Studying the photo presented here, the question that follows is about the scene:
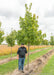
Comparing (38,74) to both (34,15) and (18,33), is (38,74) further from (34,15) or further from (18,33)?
(34,15)

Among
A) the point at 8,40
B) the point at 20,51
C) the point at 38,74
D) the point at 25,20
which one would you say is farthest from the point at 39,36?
the point at 8,40

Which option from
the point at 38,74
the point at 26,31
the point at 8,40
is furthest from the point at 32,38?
the point at 8,40

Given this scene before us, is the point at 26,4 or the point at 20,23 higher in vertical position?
the point at 26,4

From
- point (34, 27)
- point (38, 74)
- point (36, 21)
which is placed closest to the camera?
point (38, 74)

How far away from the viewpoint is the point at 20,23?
8.81 meters

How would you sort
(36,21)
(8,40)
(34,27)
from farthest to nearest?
(8,40) < (36,21) < (34,27)

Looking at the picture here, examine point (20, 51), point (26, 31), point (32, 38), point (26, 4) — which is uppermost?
point (26, 4)

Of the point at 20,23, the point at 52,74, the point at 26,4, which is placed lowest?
the point at 52,74

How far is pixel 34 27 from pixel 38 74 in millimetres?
3208

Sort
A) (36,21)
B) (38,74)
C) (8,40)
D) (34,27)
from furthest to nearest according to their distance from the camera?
(8,40)
(36,21)
(34,27)
(38,74)

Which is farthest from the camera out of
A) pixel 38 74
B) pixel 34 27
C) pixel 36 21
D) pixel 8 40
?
pixel 8 40

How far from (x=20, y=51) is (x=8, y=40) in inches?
363

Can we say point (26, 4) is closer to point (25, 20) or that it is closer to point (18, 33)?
point (25, 20)

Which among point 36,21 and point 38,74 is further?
point 36,21
